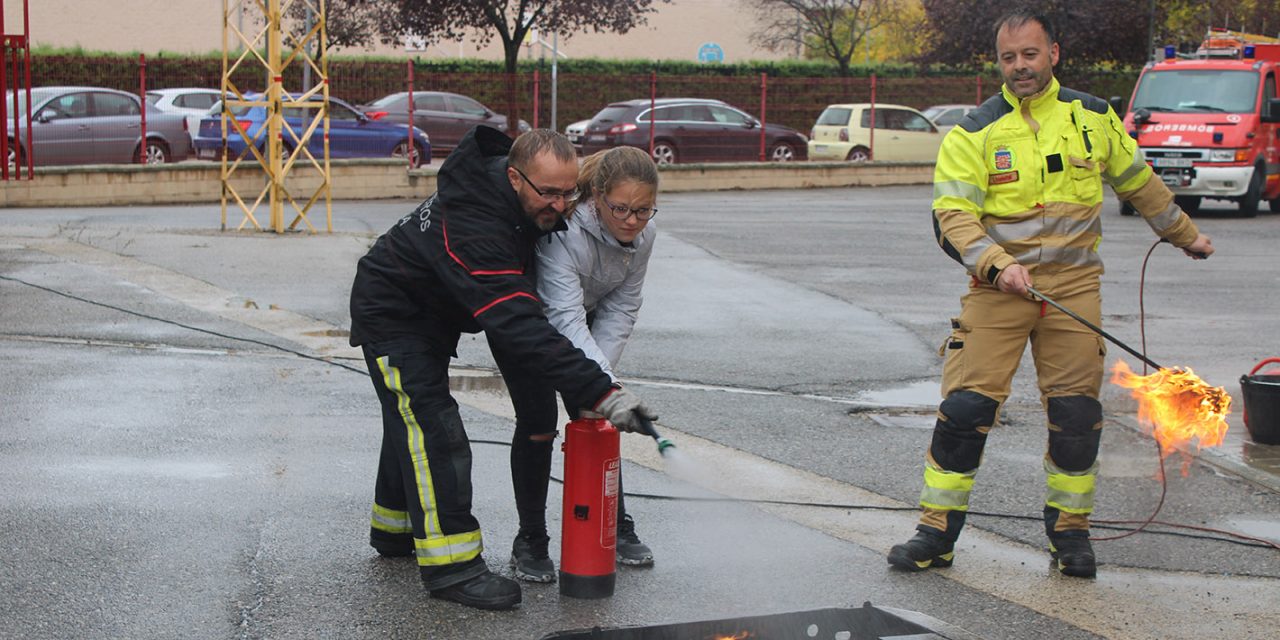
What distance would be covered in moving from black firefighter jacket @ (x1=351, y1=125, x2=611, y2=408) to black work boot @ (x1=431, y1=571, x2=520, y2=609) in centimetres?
64

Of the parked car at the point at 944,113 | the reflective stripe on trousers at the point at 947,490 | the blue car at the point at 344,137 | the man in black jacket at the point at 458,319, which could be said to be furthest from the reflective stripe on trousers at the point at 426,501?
the parked car at the point at 944,113

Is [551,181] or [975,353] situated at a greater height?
[551,181]

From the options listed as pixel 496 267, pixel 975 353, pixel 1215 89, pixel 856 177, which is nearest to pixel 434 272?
pixel 496 267

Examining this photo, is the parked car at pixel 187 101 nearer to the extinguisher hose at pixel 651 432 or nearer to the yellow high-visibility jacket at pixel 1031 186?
the yellow high-visibility jacket at pixel 1031 186

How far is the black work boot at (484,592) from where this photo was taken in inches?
182

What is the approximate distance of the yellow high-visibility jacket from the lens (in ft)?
16.5

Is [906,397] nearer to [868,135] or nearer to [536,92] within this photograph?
[536,92]

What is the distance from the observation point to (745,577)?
5035 millimetres

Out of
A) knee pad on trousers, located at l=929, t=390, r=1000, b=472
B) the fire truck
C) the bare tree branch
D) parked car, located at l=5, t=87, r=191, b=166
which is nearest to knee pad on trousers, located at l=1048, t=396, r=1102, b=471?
knee pad on trousers, located at l=929, t=390, r=1000, b=472

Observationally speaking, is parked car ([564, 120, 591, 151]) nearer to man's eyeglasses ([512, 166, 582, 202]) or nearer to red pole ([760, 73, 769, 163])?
red pole ([760, 73, 769, 163])

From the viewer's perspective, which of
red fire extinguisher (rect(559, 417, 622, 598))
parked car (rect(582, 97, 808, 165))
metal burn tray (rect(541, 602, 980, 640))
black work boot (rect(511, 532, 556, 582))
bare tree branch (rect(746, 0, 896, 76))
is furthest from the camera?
bare tree branch (rect(746, 0, 896, 76))

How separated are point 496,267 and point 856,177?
2477 cm

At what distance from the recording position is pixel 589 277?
4.87m

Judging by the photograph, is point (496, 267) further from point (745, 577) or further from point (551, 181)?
point (745, 577)
